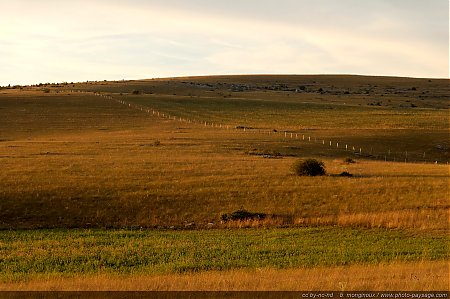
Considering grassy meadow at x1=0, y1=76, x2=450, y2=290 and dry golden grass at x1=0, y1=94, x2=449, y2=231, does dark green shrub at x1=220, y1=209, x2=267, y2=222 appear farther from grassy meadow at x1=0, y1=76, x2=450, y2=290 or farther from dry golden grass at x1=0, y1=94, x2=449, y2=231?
dry golden grass at x1=0, y1=94, x2=449, y2=231

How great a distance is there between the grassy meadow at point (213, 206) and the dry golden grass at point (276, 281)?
88 millimetres

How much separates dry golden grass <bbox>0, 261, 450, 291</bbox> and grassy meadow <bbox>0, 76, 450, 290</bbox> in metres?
0.09

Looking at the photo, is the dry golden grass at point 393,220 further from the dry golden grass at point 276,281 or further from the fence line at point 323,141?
the fence line at point 323,141

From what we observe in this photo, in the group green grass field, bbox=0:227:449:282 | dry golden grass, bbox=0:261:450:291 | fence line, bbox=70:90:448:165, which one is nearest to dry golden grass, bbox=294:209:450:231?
green grass field, bbox=0:227:449:282

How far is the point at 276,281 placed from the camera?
16000 millimetres

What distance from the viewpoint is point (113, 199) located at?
34.5m

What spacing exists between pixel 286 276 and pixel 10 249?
12.4 meters

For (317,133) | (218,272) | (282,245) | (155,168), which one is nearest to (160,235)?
(282,245)

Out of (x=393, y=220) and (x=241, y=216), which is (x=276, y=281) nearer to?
(x=241, y=216)

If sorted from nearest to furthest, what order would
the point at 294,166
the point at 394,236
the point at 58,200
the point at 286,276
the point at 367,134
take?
the point at 286,276 < the point at 394,236 < the point at 58,200 < the point at 294,166 < the point at 367,134

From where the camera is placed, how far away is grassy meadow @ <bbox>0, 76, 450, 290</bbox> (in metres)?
19.9

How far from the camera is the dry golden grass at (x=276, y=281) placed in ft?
48.5

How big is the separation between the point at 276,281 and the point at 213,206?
1744cm

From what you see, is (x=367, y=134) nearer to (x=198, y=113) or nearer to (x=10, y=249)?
(x=198, y=113)
